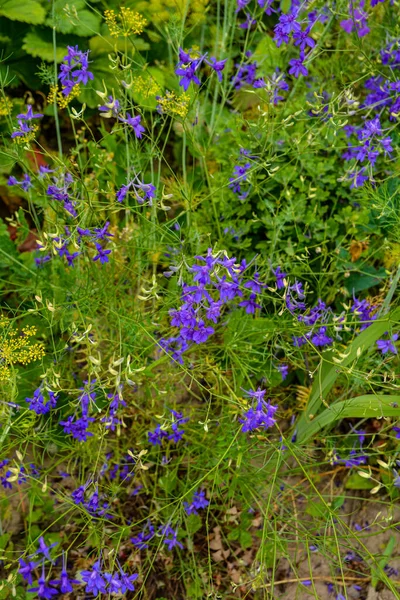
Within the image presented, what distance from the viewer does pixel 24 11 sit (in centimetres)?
325

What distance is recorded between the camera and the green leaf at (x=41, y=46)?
10.8ft

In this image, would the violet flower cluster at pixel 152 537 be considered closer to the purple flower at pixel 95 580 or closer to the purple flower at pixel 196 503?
the purple flower at pixel 196 503

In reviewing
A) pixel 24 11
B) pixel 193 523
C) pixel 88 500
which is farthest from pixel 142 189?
pixel 24 11

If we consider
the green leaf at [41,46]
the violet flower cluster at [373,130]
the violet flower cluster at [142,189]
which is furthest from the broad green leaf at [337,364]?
the green leaf at [41,46]

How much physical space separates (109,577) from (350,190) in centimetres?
193

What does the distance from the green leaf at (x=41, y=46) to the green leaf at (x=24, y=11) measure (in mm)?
111

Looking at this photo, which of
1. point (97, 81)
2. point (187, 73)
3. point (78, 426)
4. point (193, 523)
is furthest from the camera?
point (97, 81)

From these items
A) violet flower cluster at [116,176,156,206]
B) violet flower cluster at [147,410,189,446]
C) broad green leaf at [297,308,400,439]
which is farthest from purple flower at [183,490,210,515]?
violet flower cluster at [116,176,156,206]

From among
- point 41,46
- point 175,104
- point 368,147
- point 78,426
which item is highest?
point 175,104

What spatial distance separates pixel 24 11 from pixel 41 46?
7.0 inches

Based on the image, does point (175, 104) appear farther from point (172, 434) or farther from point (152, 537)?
point (152, 537)

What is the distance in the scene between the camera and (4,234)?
2.76m

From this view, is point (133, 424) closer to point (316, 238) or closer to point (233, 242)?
point (233, 242)

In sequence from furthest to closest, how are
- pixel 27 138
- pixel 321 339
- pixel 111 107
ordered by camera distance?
pixel 321 339
pixel 27 138
pixel 111 107
